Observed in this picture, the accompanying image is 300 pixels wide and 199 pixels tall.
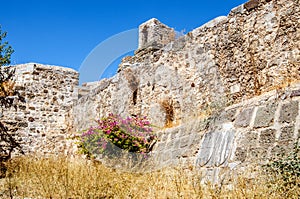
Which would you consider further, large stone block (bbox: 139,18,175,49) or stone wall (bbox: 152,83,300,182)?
large stone block (bbox: 139,18,175,49)

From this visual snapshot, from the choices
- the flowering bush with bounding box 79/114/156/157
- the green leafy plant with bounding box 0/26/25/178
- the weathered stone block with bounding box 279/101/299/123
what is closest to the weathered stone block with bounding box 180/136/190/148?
the flowering bush with bounding box 79/114/156/157

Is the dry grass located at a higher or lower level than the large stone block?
lower

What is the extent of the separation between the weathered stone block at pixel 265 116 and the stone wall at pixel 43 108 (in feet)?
23.9

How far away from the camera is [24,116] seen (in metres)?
9.98

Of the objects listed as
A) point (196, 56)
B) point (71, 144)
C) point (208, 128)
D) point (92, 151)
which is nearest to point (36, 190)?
point (208, 128)

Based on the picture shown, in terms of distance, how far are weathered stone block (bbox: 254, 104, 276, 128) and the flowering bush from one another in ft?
9.68

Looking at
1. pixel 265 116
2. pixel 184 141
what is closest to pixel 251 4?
pixel 265 116

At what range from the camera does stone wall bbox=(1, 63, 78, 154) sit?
9891 mm

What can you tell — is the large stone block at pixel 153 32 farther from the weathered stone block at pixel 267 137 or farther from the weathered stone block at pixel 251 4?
the weathered stone block at pixel 267 137

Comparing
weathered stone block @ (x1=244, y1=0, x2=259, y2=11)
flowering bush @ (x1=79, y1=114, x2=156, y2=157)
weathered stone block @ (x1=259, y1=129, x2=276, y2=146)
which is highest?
weathered stone block @ (x1=244, y1=0, x2=259, y2=11)

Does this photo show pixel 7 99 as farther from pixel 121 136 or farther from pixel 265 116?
pixel 265 116

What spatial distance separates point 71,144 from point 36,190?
5755mm

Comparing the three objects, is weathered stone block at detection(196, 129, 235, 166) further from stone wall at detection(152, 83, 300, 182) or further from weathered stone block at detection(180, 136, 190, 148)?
weathered stone block at detection(180, 136, 190, 148)

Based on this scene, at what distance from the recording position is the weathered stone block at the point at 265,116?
4.27 metres
